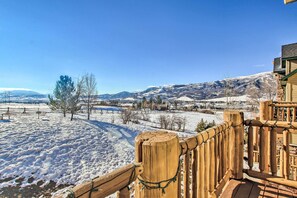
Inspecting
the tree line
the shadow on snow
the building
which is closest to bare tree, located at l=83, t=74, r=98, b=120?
the tree line

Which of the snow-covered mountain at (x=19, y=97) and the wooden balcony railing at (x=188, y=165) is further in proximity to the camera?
the snow-covered mountain at (x=19, y=97)

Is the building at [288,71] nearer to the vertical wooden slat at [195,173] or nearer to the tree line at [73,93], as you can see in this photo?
the vertical wooden slat at [195,173]

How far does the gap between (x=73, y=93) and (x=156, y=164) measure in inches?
757

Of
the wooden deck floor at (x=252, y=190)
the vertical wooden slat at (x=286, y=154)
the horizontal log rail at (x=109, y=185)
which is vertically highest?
the horizontal log rail at (x=109, y=185)

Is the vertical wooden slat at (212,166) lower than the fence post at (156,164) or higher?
lower

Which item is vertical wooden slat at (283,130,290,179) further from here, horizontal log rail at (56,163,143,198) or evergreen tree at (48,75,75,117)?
evergreen tree at (48,75,75,117)

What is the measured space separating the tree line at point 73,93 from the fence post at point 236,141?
16975 mm

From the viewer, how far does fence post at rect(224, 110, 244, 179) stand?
7.02 ft

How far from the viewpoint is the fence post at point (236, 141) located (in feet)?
7.02

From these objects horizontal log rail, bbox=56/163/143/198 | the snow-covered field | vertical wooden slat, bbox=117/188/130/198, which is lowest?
the snow-covered field

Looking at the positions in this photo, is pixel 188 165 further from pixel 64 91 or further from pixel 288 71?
pixel 64 91

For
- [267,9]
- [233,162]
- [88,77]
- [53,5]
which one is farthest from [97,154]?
[88,77]

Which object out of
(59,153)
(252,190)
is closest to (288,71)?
(252,190)

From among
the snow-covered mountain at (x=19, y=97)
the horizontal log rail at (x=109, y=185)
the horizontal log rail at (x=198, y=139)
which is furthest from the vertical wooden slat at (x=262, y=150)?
the snow-covered mountain at (x=19, y=97)
